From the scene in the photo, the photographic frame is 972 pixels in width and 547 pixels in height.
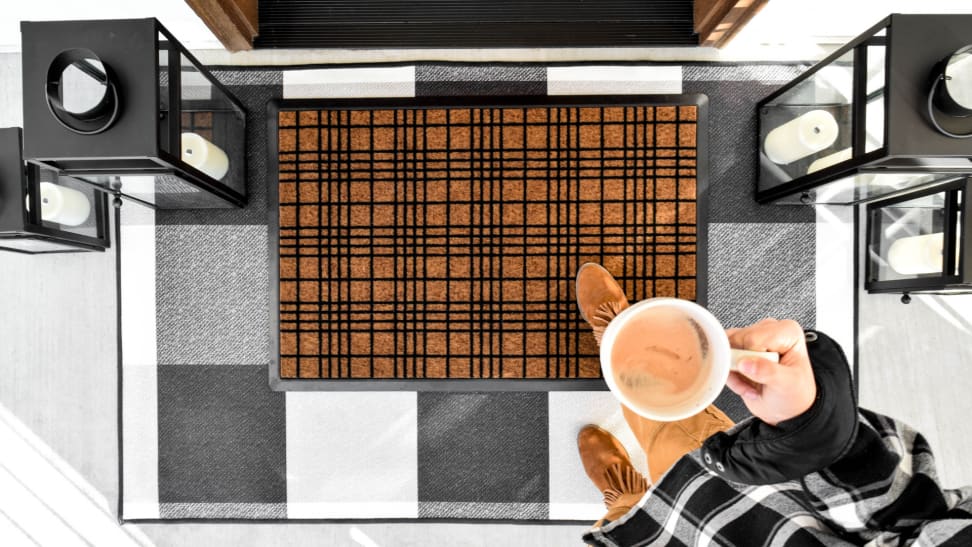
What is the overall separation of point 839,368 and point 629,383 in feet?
0.94

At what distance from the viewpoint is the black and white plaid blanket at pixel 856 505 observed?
0.67 metres

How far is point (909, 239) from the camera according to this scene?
1.11 metres

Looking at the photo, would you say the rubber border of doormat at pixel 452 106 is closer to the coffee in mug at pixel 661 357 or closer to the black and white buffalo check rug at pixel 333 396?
the black and white buffalo check rug at pixel 333 396

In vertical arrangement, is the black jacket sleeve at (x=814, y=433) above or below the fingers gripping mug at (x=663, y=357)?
below

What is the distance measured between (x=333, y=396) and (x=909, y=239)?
4.23ft

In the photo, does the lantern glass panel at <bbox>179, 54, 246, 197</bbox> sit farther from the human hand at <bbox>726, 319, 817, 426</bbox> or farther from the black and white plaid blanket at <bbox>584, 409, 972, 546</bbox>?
the black and white plaid blanket at <bbox>584, 409, 972, 546</bbox>

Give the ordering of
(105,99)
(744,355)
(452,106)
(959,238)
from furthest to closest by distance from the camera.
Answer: (452,106)
(959,238)
(105,99)
(744,355)

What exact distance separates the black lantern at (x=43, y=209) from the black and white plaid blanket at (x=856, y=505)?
1.29 m

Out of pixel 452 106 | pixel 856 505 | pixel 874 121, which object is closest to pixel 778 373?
pixel 856 505

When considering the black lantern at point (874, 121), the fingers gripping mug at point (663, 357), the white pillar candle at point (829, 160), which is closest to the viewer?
the fingers gripping mug at point (663, 357)

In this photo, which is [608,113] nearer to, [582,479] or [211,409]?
[582,479]

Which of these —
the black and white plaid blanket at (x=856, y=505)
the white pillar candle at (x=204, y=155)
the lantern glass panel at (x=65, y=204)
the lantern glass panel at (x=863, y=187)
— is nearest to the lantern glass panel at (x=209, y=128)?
the white pillar candle at (x=204, y=155)

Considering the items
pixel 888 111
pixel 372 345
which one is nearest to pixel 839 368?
pixel 888 111

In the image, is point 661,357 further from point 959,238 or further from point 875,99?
point 959,238
